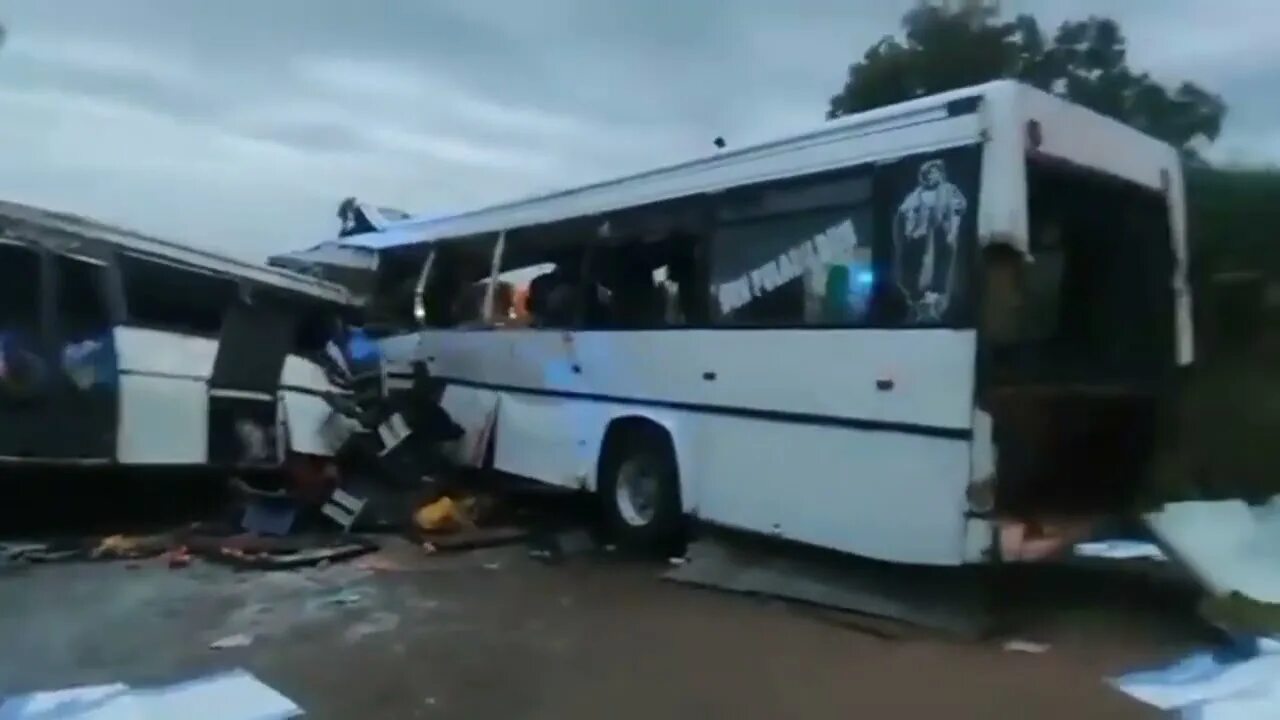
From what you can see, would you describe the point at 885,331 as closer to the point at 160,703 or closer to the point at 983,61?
the point at 160,703

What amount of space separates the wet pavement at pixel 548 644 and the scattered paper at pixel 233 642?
6 centimetres

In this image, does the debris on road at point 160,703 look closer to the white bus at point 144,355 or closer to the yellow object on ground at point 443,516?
the white bus at point 144,355

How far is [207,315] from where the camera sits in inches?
339

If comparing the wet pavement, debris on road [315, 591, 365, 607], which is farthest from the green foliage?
debris on road [315, 591, 365, 607]

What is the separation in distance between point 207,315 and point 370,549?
2062 millimetres

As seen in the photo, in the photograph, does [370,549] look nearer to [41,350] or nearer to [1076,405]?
[41,350]

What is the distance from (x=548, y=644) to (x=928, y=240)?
2773mm

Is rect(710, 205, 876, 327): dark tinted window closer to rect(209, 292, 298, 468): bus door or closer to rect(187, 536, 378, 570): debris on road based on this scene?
rect(187, 536, 378, 570): debris on road

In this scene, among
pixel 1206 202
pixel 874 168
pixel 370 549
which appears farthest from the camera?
pixel 1206 202

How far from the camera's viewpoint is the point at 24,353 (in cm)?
761

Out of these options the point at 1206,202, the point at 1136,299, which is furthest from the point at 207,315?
the point at 1206,202

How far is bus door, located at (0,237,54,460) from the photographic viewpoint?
24.7 ft

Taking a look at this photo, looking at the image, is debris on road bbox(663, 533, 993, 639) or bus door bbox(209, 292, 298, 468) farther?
bus door bbox(209, 292, 298, 468)

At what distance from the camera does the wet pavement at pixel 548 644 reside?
510cm
